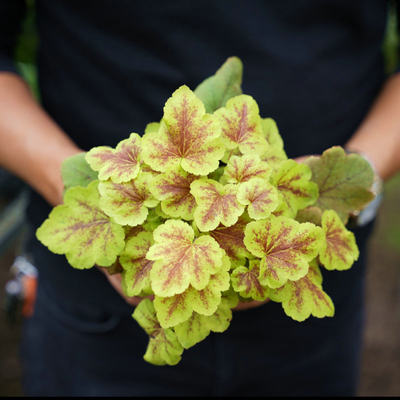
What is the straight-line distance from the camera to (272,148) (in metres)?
0.61

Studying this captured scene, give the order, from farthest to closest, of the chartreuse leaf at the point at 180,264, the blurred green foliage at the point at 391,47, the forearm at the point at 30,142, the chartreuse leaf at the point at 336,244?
the blurred green foliage at the point at 391,47 < the forearm at the point at 30,142 < the chartreuse leaf at the point at 336,244 < the chartreuse leaf at the point at 180,264

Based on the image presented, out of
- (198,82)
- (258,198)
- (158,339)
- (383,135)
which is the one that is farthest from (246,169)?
(383,135)

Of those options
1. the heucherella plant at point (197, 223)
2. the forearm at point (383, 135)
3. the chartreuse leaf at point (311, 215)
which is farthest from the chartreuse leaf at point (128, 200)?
the forearm at point (383, 135)

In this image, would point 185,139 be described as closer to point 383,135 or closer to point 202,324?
point 202,324

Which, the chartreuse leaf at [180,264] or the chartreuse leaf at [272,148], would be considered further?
the chartreuse leaf at [272,148]

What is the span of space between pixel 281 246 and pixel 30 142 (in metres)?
0.55

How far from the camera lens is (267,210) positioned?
51 cm

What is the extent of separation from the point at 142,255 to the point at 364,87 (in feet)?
2.22

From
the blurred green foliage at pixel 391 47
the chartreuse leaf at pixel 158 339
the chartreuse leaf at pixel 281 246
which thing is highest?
the chartreuse leaf at pixel 281 246

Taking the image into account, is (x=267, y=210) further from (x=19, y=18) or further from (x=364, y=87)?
(x=19, y=18)

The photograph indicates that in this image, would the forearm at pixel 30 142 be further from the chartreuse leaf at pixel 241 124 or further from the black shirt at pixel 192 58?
the chartreuse leaf at pixel 241 124

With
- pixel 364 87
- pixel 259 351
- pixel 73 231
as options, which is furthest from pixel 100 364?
A: pixel 364 87

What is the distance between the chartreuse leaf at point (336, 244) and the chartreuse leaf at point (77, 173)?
32 centimetres

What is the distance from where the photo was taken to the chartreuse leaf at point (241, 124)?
0.57 meters
